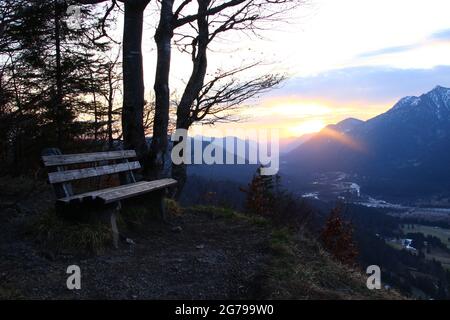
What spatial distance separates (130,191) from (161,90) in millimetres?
2982

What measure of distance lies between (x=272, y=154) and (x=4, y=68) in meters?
6.34

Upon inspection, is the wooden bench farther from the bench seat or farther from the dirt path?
the dirt path

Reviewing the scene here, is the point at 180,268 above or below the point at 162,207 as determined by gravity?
below

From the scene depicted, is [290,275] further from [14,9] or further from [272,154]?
[272,154]

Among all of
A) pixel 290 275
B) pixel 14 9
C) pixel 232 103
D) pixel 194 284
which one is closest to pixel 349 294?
pixel 290 275

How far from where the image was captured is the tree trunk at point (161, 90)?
337 inches

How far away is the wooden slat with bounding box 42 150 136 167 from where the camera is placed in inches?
222

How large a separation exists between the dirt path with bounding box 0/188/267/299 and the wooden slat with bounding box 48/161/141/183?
2.74 ft

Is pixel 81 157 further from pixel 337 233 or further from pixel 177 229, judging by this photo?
pixel 337 233

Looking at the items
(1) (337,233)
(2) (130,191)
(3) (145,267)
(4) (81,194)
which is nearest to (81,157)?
(4) (81,194)

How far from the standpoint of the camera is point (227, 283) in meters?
5.02

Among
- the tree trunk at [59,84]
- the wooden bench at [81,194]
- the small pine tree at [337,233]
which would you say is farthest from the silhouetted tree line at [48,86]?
the small pine tree at [337,233]

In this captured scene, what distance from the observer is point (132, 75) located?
323 inches

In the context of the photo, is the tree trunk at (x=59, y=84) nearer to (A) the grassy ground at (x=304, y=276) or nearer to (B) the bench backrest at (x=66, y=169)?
(B) the bench backrest at (x=66, y=169)
